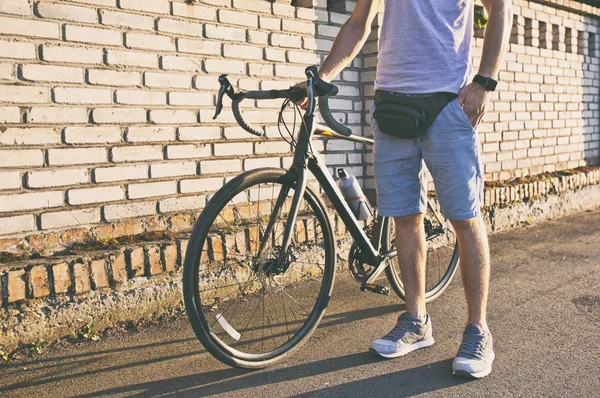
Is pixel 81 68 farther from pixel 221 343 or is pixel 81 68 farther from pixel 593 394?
pixel 593 394

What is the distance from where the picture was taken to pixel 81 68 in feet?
10.4

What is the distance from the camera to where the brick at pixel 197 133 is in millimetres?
3580

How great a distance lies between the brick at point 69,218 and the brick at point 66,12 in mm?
937

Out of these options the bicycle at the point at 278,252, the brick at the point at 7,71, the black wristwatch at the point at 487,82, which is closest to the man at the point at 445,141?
the black wristwatch at the point at 487,82

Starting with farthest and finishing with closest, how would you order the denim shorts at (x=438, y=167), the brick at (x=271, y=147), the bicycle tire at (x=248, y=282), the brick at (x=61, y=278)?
the brick at (x=271, y=147)
the brick at (x=61, y=278)
the denim shorts at (x=438, y=167)
the bicycle tire at (x=248, y=282)

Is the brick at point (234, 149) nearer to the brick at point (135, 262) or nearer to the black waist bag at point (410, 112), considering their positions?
the brick at point (135, 262)

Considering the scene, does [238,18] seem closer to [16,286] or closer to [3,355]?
[16,286]

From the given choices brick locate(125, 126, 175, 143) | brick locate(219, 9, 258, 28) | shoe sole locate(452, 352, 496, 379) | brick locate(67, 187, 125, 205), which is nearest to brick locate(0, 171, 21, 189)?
brick locate(67, 187, 125, 205)

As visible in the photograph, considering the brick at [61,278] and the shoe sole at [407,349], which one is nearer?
the shoe sole at [407,349]

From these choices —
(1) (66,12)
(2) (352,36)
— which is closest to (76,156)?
(1) (66,12)

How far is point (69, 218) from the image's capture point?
3172 mm

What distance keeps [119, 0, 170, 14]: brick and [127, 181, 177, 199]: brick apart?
0.92 meters

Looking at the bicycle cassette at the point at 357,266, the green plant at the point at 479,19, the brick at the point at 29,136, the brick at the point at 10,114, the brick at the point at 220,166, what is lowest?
the bicycle cassette at the point at 357,266

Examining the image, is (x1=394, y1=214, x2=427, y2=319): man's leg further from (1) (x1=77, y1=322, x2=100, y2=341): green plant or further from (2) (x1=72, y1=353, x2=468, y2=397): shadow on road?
(1) (x1=77, y1=322, x2=100, y2=341): green plant
